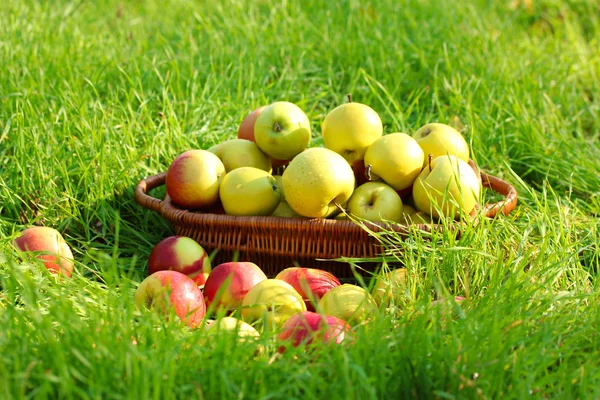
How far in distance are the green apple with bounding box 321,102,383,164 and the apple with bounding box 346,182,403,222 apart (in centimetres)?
16

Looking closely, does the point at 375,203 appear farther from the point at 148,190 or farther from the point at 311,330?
the point at 148,190

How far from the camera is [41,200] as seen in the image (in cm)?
286

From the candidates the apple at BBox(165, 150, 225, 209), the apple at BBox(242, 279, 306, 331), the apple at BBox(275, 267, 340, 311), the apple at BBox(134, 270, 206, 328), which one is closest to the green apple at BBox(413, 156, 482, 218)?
the apple at BBox(275, 267, 340, 311)

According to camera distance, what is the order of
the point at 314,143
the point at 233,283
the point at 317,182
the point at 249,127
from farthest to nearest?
the point at 314,143, the point at 249,127, the point at 317,182, the point at 233,283

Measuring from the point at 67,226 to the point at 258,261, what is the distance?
0.76 meters

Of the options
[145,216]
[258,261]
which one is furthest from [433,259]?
[145,216]

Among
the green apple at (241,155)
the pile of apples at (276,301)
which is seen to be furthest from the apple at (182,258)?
the green apple at (241,155)

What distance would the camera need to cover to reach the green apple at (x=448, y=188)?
8.11 ft

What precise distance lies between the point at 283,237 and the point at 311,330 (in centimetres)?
Answer: 72

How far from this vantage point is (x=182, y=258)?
2508 mm

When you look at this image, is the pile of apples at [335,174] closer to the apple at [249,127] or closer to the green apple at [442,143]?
the green apple at [442,143]

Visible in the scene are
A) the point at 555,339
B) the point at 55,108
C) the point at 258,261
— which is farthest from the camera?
the point at 55,108

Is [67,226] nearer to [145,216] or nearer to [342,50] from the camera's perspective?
[145,216]

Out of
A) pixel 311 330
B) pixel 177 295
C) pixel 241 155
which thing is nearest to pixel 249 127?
pixel 241 155
